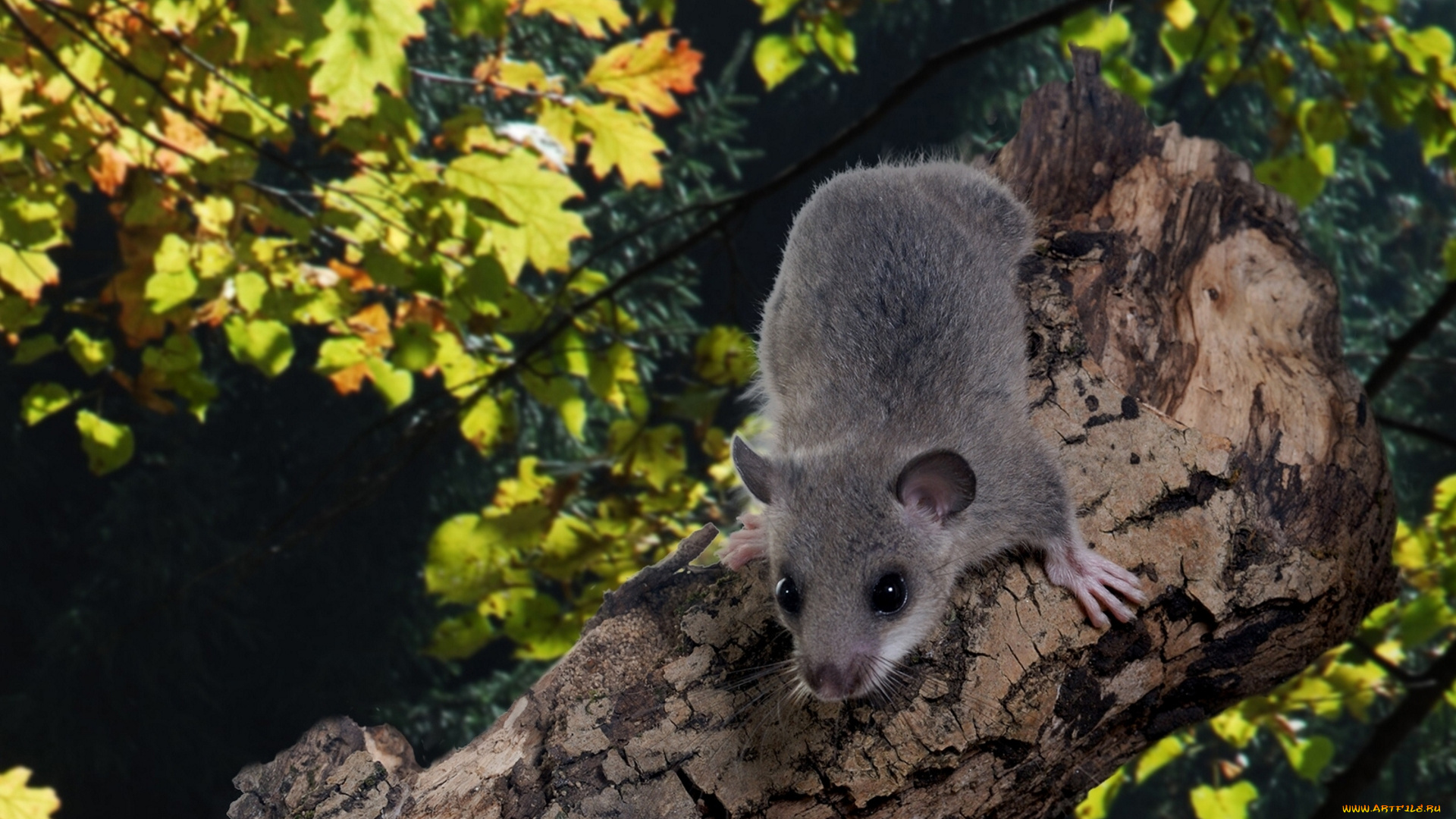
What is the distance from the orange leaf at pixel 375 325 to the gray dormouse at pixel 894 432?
1875 mm

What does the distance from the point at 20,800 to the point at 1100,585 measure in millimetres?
4136

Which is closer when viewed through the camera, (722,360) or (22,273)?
(22,273)

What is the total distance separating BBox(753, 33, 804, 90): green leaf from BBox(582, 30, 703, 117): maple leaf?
0.87m

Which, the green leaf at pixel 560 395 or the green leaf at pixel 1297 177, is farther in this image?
the green leaf at pixel 1297 177

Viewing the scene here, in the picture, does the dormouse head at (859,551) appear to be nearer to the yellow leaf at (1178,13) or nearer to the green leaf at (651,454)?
the green leaf at (651,454)

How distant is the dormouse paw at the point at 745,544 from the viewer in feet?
9.41

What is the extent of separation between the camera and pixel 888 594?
260 cm

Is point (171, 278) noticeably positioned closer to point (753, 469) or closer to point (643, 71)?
point (643, 71)

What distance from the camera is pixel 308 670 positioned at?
31.9 ft

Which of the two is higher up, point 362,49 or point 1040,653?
point 362,49

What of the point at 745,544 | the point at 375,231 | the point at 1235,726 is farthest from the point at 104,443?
the point at 1235,726

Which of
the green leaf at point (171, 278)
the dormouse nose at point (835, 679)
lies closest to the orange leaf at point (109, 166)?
the green leaf at point (171, 278)

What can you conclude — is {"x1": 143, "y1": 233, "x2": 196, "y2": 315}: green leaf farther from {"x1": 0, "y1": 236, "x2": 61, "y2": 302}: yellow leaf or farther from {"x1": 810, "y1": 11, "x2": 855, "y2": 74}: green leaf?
{"x1": 810, "y1": 11, "x2": 855, "y2": 74}: green leaf

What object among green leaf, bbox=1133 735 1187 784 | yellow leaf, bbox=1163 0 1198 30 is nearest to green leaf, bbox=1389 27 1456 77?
yellow leaf, bbox=1163 0 1198 30
